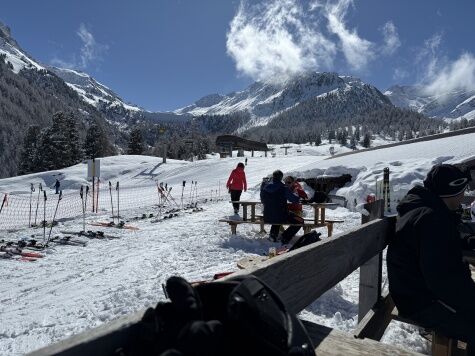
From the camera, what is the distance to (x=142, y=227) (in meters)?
12.8

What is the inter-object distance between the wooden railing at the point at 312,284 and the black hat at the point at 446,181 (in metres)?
0.59

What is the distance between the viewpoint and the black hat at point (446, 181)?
3254mm

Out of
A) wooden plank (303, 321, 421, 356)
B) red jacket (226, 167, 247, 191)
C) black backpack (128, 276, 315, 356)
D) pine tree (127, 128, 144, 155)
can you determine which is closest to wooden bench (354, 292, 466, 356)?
wooden plank (303, 321, 421, 356)

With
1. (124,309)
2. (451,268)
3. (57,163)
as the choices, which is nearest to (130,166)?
(57,163)

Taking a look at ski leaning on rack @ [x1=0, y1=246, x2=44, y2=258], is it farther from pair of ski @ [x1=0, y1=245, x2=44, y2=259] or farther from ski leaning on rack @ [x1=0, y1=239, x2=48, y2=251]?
ski leaning on rack @ [x1=0, y1=239, x2=48, y2=251]

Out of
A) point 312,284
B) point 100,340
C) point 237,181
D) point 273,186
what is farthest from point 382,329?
point 237,181

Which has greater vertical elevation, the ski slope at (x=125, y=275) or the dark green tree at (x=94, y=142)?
the dark green tree at (x=94, y=142)

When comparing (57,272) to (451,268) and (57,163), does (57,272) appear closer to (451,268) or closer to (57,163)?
(451,268)

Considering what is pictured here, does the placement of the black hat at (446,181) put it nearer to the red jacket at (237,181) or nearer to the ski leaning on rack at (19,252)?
the ski leaning on rack at (19,252)

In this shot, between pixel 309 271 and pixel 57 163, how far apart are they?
201ft

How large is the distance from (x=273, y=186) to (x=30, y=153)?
2457 inches

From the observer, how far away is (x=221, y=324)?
1281 millimetres

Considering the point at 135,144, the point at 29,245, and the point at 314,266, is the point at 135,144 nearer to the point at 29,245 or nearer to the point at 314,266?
the point at 29,245

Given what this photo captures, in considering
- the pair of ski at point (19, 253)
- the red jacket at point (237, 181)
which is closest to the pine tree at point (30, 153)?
the red jacket at point (237, 181)
